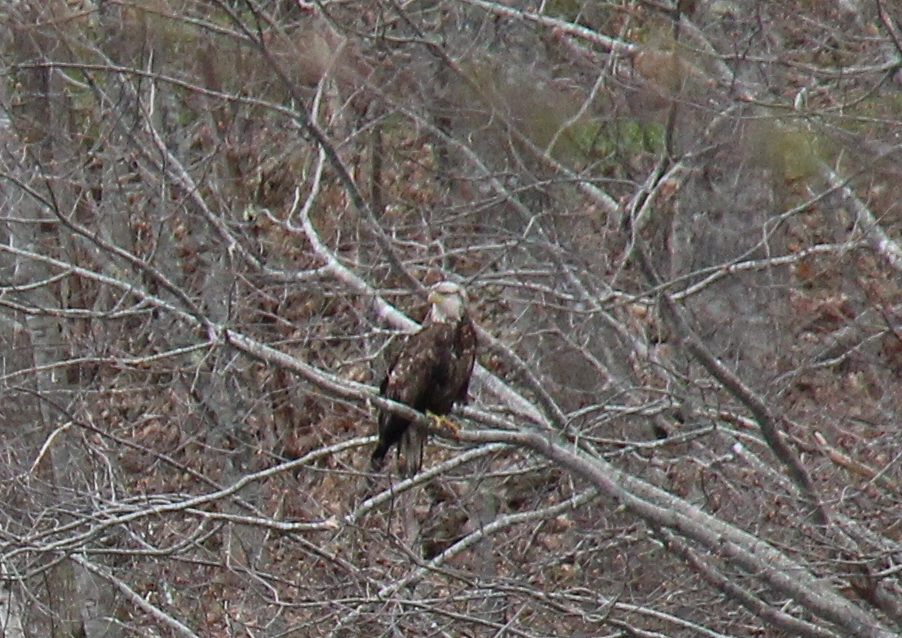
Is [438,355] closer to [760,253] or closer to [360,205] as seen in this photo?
[360,205]

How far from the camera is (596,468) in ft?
17.5

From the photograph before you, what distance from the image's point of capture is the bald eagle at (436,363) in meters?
5.89

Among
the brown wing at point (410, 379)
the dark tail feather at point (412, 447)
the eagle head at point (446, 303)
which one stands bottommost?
the dark tail feather at point (412, 447)

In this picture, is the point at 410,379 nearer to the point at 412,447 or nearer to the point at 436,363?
the point at 436,363

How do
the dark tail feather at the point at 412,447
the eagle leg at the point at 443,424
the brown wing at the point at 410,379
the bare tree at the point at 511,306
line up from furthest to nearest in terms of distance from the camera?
the dark tail feather at the point at 412,447 → the brown wing at the point at 410,379 → the eagle leg at the point at 443,424 → the bare tree at the point at 511,306

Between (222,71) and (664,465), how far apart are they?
2866mm

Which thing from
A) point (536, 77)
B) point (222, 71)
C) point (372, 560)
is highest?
point (536, 77)

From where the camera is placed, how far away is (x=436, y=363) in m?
5.88

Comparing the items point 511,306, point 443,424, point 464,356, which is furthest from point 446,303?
point 511,306

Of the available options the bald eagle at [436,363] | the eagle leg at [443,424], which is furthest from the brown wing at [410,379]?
the eagle leg at [443,424]

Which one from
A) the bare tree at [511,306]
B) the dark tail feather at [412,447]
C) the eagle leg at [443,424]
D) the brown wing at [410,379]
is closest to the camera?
the bare tree at [511,306]

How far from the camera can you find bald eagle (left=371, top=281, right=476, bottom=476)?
19.3 ft

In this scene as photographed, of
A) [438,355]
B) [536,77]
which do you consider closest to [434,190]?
[438,355]

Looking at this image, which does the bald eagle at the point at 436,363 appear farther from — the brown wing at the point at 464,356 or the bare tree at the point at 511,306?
the bare tree at the point at 511,306
